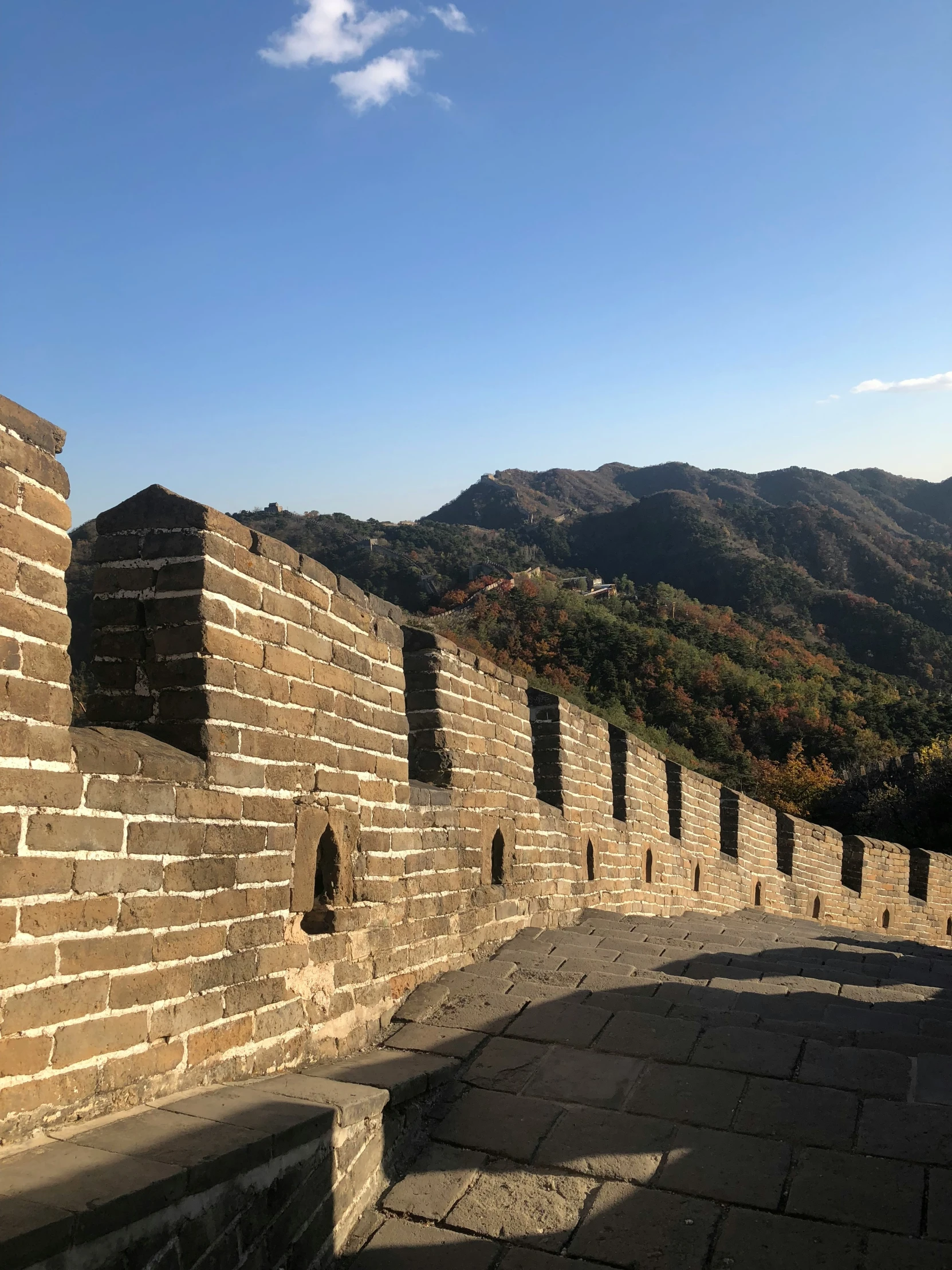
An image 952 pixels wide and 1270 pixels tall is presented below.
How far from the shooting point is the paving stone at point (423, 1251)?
9.03 ft

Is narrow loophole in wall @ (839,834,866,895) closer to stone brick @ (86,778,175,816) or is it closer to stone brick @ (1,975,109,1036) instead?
stone brick @ (86,778,175,816)

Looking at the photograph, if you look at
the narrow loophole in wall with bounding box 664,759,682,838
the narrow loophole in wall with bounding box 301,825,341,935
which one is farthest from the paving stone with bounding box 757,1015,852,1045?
the narrow loophole in wall with bounding box 664,759,682,838

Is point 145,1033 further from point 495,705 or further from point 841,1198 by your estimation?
point 495,705

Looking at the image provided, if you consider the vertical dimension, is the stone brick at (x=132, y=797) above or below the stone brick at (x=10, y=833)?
above

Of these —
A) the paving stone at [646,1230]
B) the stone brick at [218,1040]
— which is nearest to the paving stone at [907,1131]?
the paving stone at [646,1230]

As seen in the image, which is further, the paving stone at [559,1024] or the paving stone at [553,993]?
the paving stone at [553,993]

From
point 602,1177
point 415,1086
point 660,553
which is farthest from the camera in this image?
point 660,553

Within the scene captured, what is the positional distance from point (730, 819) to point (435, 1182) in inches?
355

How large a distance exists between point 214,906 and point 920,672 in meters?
47.5

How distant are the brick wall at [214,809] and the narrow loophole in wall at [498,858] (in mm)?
17

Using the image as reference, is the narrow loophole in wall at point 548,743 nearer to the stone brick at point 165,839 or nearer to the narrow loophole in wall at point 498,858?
the narrow loophole in wall at point 498,858

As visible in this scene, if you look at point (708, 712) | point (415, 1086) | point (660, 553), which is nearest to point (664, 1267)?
point (415, 1086)

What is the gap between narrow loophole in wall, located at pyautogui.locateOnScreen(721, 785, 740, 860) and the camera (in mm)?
11500

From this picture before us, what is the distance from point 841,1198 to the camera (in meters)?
2.87
